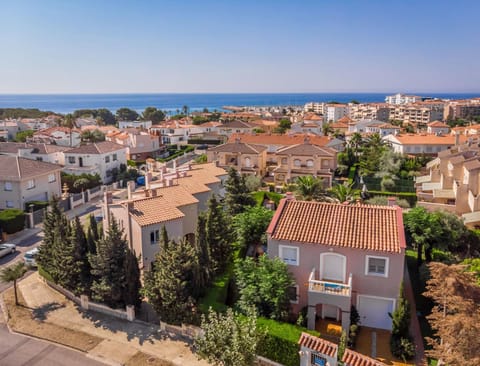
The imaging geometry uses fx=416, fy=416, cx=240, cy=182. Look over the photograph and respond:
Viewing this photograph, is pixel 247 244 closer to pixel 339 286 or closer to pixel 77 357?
pixel 339 286

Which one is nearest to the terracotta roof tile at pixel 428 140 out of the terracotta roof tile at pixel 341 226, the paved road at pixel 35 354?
the terracotta roof tile at pixel 341 226

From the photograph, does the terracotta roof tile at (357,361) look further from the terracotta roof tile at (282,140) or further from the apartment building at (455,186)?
the terracotta roof tile at (282,140)

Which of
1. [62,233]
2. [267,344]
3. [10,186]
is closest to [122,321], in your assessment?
[62,233]

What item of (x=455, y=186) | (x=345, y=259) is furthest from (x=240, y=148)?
(x=345, y=259)

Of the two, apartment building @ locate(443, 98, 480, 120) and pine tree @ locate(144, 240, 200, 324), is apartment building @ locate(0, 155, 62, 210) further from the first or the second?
apartment building @ locate(443, 98, 480, 120)

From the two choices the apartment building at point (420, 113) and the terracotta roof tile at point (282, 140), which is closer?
the terracotta roof tile at point (282, 140)

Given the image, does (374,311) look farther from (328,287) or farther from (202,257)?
(202,257)
